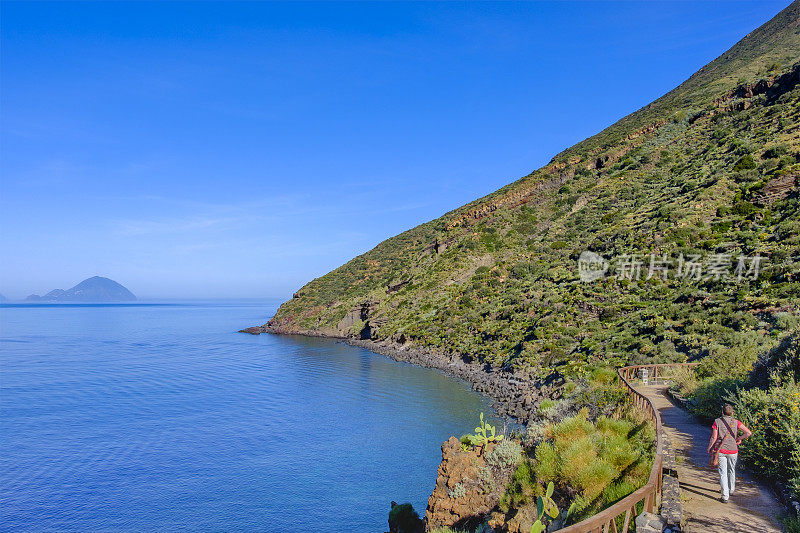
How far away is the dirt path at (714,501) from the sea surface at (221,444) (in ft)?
37.6

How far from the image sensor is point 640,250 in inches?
1603

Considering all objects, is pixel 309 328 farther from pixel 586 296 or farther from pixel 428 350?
pixel 586 296

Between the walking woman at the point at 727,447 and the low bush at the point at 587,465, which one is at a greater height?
the walking woman at the point at 727,447

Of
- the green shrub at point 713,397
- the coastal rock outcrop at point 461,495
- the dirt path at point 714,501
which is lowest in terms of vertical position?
the coastal rock outcrop at point 461,495

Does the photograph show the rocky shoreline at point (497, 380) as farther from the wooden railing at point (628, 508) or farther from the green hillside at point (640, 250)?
the wooden railing at point (628, 508)

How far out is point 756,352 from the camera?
50.8 feet

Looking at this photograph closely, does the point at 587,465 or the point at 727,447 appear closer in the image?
the point at 727,447

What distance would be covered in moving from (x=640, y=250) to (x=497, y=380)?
1825cm

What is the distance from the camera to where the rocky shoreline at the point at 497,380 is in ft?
96.0

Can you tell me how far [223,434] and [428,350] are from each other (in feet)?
99.6

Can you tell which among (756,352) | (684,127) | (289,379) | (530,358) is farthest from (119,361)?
(684,127)

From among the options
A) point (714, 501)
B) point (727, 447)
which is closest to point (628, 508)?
point (714, 501)

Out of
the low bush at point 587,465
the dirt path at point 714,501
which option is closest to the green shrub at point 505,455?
the low bush at point 587,465

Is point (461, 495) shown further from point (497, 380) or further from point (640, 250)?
point (640, 250)
